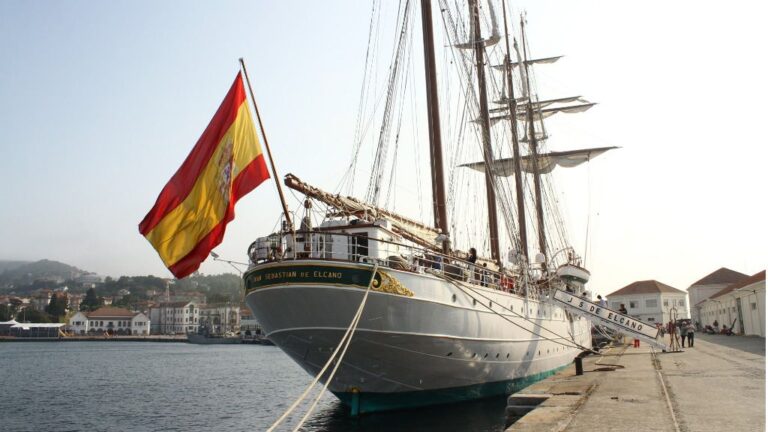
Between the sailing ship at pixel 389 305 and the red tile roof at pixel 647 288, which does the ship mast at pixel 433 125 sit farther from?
the red tile roof at pixel 647 288

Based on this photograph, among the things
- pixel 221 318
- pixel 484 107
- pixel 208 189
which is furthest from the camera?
pixel 221 318

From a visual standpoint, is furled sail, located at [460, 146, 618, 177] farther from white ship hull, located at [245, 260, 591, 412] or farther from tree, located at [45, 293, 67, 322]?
tree, located at [45, 293, 67, 322]

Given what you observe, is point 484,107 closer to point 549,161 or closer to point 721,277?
point 549,161

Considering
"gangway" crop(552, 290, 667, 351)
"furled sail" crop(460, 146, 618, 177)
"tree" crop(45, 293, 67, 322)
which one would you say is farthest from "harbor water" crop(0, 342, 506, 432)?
"tree" crop(45, 293, 67, 322)

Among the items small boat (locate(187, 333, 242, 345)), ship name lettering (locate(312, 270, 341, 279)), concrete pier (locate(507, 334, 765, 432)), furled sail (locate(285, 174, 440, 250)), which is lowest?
small boat (locate(187, 333, 242, 345))

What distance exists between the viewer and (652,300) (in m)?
90.6

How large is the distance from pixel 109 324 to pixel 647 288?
136126 mm

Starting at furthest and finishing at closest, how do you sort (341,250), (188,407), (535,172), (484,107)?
(535,172) → (484,107) → (188,407) → (341,250)

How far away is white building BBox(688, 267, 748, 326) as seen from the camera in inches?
2931

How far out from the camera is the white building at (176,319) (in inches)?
6334

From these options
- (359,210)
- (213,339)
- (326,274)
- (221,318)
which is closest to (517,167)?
(359,210)

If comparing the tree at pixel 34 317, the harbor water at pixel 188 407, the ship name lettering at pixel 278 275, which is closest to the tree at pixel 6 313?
the tree at pixel 34 317

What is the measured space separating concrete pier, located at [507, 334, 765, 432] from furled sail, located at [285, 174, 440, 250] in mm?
5596

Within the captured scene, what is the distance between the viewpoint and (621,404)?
10.5 metres
